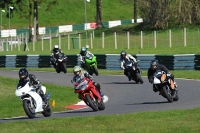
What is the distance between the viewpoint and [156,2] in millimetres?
58875

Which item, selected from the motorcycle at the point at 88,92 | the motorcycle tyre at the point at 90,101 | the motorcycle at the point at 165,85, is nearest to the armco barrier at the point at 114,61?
the motorcycle at the point at 165,85

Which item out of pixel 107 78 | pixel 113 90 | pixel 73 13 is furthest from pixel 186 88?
pixel 73 13

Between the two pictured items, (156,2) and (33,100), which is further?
(156,2)

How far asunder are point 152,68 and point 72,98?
340 cm

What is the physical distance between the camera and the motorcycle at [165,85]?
65.9 feet

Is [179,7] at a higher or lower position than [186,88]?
higher

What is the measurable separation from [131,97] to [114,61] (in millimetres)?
15038

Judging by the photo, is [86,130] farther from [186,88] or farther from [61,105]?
[186,88]

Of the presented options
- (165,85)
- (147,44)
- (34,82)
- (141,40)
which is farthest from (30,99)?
(147,44)

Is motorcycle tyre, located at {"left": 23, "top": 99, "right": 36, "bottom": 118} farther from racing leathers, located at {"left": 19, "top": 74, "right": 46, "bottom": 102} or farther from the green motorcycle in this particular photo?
the green motorcycle

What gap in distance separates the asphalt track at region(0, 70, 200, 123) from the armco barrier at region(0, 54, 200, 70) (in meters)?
3.13

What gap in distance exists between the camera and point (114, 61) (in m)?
37.8

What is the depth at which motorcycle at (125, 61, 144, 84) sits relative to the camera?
27547 mm

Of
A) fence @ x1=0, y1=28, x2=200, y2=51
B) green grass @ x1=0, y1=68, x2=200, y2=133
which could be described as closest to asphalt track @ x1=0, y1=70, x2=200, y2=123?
green grass @ x1=0, y1=68, x2=200, y2=133
